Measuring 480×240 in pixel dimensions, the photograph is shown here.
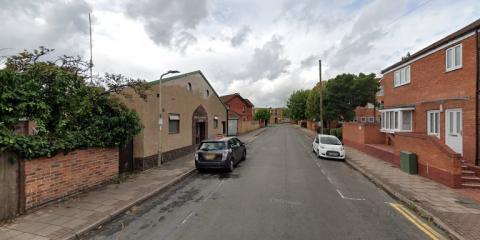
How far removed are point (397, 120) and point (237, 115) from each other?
27547 millimetres

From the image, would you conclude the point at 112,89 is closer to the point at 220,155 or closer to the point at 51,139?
the point at 51,139

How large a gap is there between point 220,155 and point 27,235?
743 centimetres

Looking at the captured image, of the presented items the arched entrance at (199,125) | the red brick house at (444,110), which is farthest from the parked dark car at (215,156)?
the red brick house at (444,110)

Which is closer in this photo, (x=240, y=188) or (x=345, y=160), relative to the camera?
(x=240, y=188)

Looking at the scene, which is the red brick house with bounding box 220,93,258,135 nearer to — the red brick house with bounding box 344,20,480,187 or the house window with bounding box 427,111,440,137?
the red brick house with bounding box 344,20,480,187

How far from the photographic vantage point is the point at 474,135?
1039 centimetres

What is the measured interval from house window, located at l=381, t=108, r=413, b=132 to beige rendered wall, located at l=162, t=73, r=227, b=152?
13.0 meters

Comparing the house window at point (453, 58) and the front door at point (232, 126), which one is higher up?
the house window at point (453, 58)

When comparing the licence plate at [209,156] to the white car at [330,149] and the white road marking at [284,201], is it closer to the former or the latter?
the white road marking at [284,201]

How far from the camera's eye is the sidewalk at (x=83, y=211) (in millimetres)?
5281

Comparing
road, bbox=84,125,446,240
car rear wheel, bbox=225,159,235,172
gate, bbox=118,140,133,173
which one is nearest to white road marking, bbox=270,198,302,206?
road, bbox=84,125,446,240

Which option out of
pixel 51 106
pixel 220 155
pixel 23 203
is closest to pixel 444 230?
pixel 220 155

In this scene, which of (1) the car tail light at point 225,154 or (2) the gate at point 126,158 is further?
(1) the car tail light at point 225,154

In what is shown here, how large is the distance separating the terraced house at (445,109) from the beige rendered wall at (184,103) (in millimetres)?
11673
